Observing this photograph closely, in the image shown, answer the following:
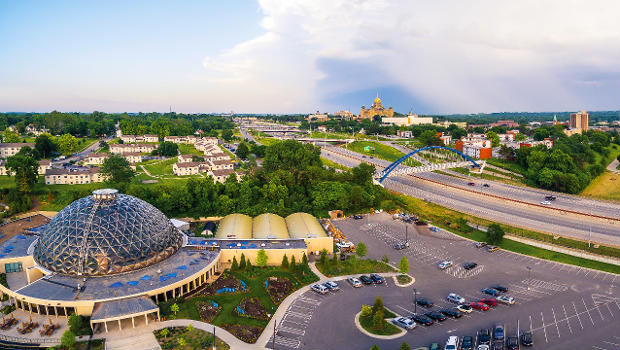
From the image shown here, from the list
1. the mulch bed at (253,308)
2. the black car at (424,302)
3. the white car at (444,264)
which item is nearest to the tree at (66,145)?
the mulch bed at (253,308)

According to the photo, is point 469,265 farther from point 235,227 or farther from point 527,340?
point 235,227

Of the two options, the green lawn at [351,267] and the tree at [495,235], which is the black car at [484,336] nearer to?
the green lawn at [351,267]

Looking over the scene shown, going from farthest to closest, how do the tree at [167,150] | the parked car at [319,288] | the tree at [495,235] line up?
the tree at [167,150] < the tree at [495,235] < the parked car at [319,288]

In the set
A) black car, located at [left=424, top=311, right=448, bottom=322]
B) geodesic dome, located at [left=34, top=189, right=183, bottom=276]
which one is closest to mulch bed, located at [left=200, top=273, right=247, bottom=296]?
geodesic dome, located at [left=34, top=189, right=183, bottom=276]

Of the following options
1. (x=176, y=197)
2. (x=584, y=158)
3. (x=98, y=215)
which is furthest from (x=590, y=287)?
(x=584, y=158)

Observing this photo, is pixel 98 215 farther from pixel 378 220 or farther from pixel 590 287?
pixel 590 287

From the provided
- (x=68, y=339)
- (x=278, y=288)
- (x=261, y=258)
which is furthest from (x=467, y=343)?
(x=68, y=339)

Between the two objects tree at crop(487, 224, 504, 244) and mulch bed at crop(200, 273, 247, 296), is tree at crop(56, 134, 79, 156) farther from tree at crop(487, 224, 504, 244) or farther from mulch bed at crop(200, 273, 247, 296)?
tree at crop(487, 224, 504, 244)
